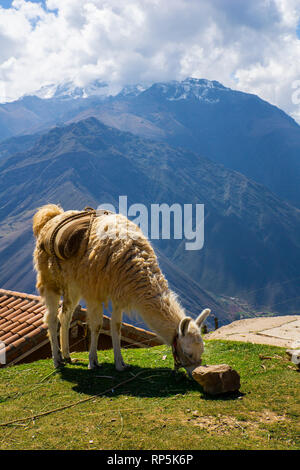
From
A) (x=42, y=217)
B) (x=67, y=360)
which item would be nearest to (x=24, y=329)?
(x=67, y=360)

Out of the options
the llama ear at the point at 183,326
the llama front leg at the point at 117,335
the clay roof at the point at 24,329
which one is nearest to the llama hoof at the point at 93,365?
the llama front leg at the point at 117,335

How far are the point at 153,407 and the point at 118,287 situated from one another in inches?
79.4

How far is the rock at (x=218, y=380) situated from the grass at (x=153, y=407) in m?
0.11

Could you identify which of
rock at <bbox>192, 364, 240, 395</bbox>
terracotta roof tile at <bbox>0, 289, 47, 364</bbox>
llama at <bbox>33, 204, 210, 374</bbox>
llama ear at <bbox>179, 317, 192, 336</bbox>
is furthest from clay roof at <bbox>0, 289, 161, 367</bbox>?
rock at <bbox>192, 364, 240, 395</bbox>

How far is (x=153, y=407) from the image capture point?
516cm

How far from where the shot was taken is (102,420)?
191 inches

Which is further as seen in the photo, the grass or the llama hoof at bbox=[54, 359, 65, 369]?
the llama hoof at bbox=[54, 359, 65, 369]

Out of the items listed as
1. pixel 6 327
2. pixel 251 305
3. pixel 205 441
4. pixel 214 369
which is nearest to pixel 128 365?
pixel 214 369

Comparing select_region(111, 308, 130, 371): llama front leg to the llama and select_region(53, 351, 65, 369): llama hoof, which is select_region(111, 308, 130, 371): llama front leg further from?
select_region(53, 351, 65, 369): llama hoof

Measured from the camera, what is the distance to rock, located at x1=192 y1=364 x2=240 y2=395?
17.4 ft

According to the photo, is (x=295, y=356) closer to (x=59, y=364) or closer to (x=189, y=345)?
(x=189, y=345)

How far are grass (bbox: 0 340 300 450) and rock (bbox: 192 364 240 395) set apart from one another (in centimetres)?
11
